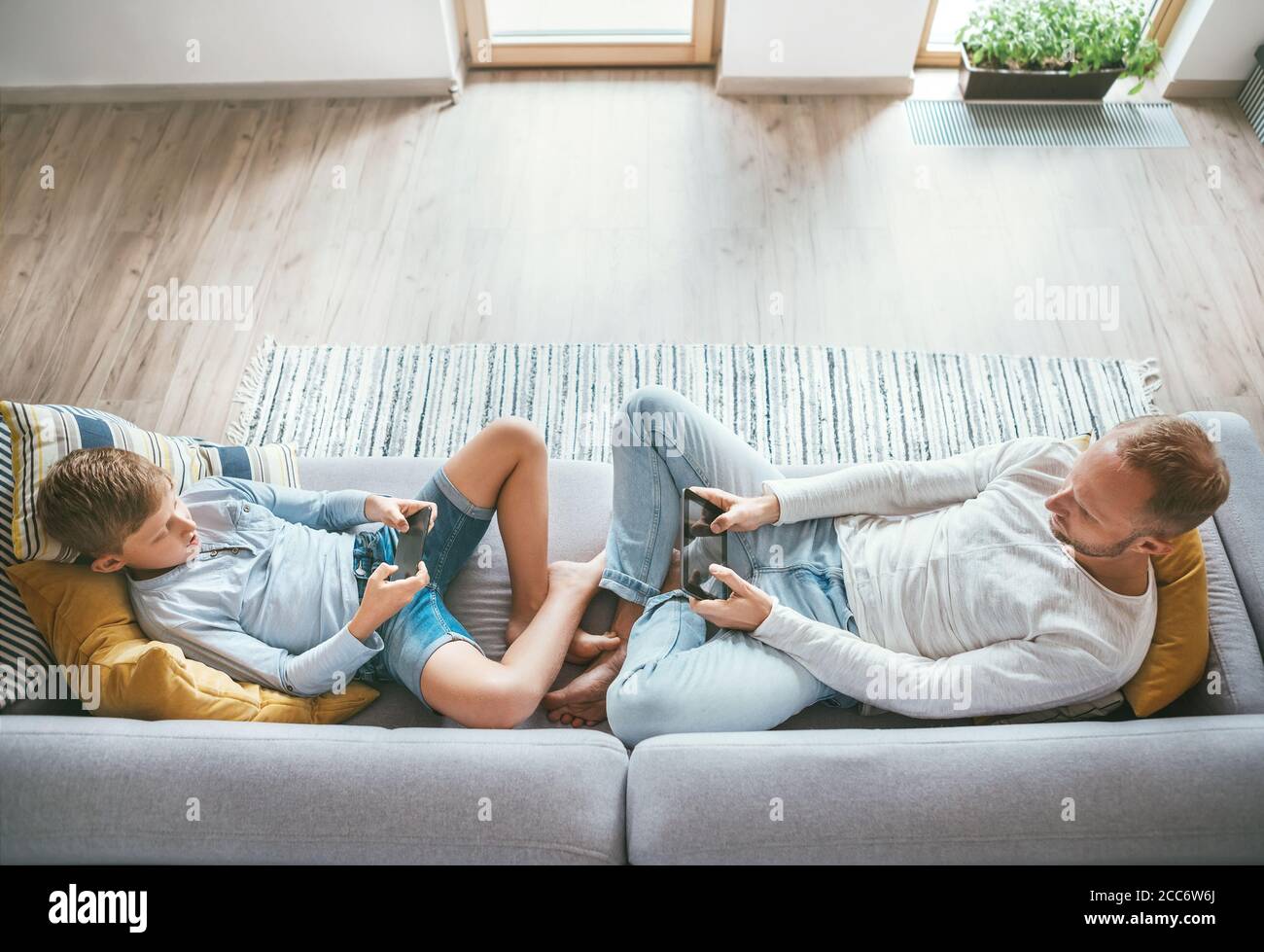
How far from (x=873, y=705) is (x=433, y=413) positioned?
1.43m

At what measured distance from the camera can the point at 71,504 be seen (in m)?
1.32

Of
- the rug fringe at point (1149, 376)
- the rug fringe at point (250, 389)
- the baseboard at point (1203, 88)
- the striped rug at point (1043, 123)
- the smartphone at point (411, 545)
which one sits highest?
the smartphone at point (411, 545)

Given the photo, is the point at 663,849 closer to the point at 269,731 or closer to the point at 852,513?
the point at 269,731

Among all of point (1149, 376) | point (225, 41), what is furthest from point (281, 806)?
point (225, 41)

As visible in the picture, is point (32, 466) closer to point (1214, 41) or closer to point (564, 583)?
point (564, 583)

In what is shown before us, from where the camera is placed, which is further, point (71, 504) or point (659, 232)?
point (659, 232)

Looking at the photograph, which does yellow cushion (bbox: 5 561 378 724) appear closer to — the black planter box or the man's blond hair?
the man's blond hair

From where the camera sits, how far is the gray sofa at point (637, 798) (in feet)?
3.78

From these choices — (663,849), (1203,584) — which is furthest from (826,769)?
(1203,584)

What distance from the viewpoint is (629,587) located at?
5.28 feet

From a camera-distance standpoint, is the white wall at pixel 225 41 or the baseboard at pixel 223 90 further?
the baseboard at pixel 223 90

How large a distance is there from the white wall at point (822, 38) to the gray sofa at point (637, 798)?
8.54 feet

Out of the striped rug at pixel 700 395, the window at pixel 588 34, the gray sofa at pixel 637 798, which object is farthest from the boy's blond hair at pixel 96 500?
the window at pixel 588 34

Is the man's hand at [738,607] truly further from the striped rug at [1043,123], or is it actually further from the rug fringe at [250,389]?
the striped rug at [1043,123]
